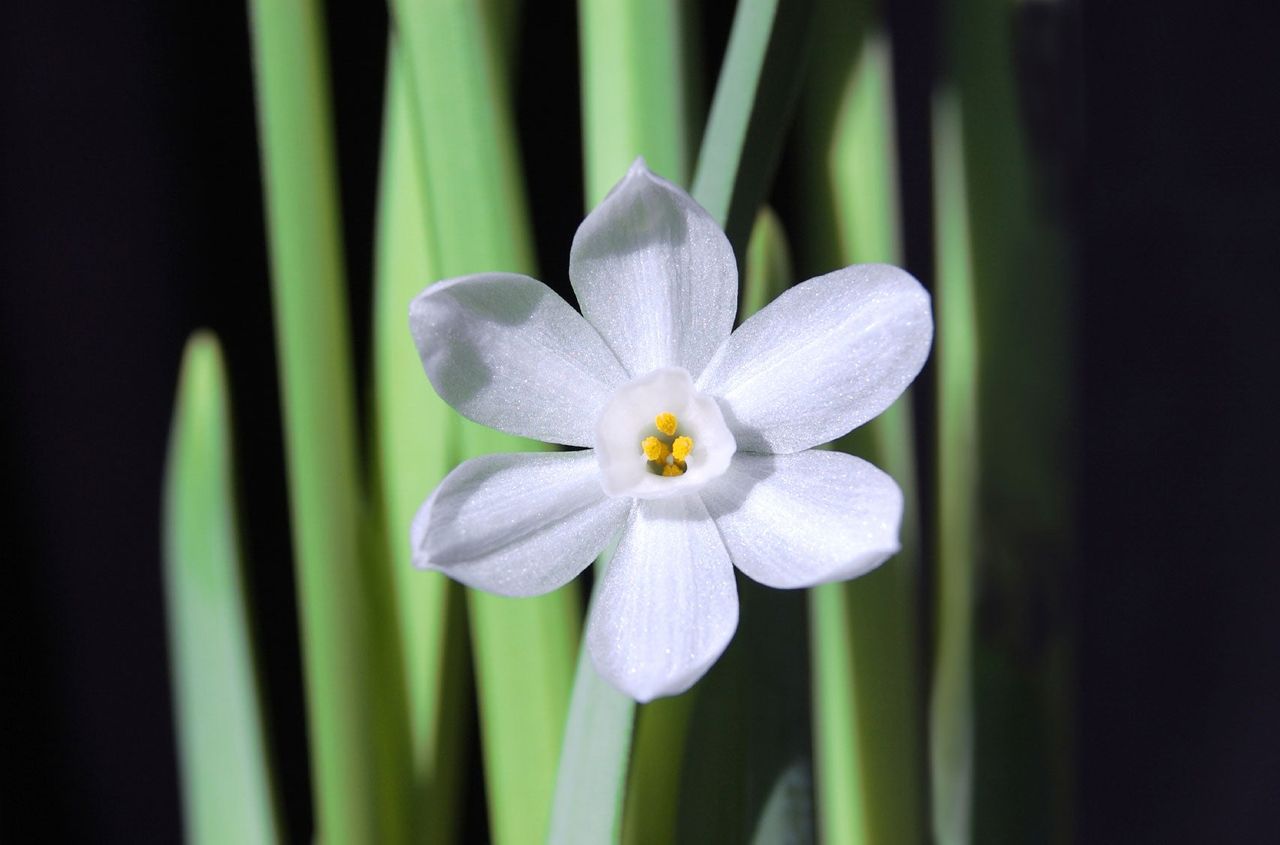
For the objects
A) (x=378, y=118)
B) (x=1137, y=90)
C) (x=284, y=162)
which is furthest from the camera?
(x=1137, y=90)

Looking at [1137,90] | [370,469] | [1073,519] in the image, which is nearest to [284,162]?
[370,469]

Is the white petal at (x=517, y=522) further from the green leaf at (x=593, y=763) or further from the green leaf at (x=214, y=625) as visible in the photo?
the green leaf at (x=214, y=625)

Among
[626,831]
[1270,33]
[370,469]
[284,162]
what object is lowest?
[626,831]

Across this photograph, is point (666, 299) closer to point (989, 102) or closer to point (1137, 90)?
point (989, 102)

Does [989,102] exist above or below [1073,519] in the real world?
above

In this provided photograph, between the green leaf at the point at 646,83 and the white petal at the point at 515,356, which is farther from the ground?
the green leaf at the point at 646,83

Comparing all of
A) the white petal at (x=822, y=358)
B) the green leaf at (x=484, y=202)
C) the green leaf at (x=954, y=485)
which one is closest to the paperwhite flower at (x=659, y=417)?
the white petal at (x=822, y=358)

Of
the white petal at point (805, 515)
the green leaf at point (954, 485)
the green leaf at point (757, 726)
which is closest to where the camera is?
the white petal at point (805, 515)
